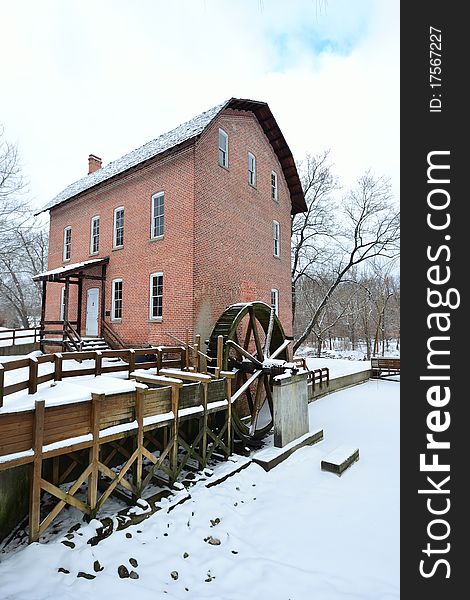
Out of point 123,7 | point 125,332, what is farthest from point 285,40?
point 125,332

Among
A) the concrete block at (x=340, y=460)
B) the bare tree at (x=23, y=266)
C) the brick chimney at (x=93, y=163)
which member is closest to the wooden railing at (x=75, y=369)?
the concrete block at (x=340, y=460)

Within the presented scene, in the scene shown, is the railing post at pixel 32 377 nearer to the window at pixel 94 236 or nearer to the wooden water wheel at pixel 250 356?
the wooden water wheel at pixel 250 356

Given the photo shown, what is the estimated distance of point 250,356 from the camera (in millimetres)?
9258

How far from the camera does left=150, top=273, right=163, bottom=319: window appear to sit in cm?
1055

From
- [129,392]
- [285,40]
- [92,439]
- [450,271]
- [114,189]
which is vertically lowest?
[92,439]

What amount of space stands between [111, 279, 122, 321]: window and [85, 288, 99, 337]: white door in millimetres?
1077

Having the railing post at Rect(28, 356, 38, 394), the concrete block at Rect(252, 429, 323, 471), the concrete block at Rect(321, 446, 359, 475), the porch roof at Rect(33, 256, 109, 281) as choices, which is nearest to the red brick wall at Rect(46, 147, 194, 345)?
the porch roof at Rect(33, 256, 109, 281)

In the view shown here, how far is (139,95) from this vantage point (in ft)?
8.73

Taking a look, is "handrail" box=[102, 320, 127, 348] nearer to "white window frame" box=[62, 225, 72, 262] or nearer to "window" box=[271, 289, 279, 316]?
"white window frame" box=[62, 225, 72, 262]

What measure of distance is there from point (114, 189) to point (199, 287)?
18.5 feet

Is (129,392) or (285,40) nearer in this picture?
(285,40)

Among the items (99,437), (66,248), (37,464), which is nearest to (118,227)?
(66,248)

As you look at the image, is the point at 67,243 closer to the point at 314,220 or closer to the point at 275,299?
the point at 275,299

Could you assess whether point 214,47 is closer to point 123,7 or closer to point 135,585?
point 123,7
